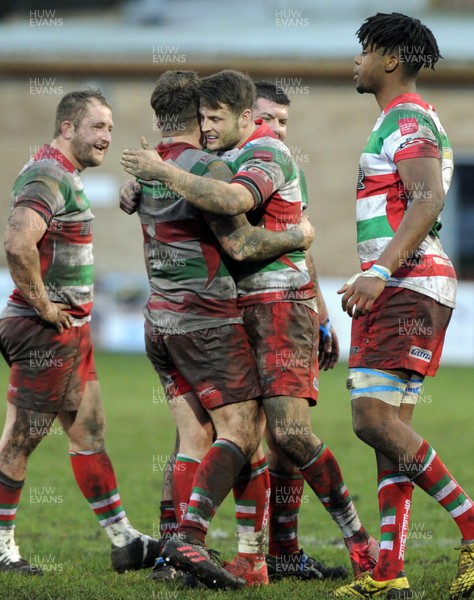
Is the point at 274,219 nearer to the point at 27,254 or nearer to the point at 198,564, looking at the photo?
the point at 27,254

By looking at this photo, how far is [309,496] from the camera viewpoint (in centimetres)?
873

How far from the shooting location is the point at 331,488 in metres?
5.60

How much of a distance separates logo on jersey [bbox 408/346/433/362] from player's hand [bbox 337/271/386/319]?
34cm

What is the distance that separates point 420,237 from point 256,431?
1.28 metres

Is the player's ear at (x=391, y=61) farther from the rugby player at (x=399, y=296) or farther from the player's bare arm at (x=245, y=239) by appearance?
the player's bare arm at (x=245, y=239)

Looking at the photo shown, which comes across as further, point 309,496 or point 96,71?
point 96,71

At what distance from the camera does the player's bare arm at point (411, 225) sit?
495cm

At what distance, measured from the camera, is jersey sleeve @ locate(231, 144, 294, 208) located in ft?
17.1

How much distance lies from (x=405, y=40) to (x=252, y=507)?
2.41m

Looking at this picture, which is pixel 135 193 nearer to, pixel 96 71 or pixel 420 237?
pixel 420 237

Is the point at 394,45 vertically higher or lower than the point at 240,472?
higher

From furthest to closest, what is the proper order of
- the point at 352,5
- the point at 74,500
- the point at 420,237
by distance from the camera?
the point at 352,5 → the point at 74,500 → the point at 420,237

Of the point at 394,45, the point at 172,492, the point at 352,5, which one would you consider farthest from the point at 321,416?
the point at 352,5

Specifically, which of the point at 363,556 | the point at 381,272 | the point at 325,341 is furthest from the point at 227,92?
the point at 363,556
